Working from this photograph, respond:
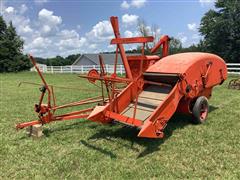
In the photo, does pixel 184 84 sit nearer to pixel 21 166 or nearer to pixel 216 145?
pixel 216 145

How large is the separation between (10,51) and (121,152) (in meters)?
44.0

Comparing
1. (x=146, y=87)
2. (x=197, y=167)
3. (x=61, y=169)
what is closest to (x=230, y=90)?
(x=146, y=87)

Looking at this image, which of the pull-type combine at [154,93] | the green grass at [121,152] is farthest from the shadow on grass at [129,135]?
the pull-type combine at [154,93]

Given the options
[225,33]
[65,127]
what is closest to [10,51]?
[225,33]

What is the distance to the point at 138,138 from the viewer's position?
5.27m

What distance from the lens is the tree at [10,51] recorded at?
143 ft

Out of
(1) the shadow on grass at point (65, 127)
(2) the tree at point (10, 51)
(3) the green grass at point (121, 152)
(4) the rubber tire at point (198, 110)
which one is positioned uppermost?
(2) the tree at point (10, 51)

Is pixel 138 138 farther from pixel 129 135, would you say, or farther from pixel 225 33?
pixel 225 33

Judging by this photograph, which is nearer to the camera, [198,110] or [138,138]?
[138,138]

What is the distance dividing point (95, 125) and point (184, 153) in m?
2.41

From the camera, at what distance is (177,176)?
12.3 ft

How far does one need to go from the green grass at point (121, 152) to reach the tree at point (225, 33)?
84.0 ft

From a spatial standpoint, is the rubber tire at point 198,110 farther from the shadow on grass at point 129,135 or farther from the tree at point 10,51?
the tree at point 10,51

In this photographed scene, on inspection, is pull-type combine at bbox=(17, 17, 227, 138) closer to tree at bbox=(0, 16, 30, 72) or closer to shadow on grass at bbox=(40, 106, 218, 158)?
shadow on grass at bbox=(40, 106, 218, 158)
